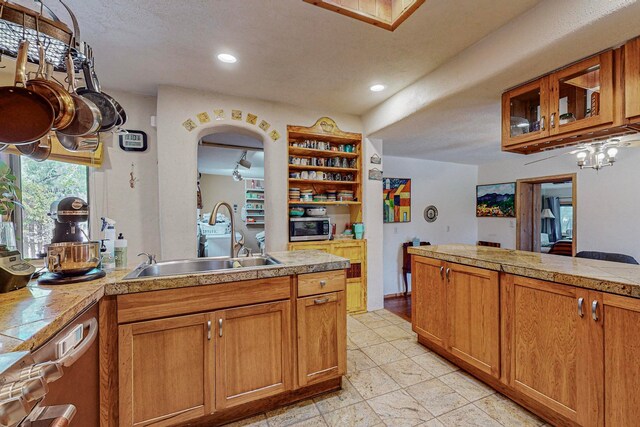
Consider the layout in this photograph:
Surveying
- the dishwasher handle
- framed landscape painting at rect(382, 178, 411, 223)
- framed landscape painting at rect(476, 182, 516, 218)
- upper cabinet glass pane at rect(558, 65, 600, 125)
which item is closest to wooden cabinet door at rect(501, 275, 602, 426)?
upper cabinet glass pane at rect(558, 65, 600, 125)

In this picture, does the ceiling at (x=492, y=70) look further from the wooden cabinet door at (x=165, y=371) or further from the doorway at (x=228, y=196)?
the doorway at (x=228, y=196)

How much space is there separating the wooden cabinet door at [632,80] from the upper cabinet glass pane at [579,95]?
147 mm

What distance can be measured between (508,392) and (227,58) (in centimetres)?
329

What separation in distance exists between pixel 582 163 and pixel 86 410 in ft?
15.4

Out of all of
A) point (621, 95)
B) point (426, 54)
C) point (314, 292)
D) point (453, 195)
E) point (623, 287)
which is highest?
point (426, 54)

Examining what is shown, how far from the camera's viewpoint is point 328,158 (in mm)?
3678

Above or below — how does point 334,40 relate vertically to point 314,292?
above

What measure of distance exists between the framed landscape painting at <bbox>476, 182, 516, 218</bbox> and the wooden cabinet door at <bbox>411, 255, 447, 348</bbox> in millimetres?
3566

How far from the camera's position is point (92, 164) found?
2.69 m

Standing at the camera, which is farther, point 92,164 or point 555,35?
point 92,164

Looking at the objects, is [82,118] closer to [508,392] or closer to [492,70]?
[492,70]

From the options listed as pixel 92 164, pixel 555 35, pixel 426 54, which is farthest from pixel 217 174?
pixel 555 35

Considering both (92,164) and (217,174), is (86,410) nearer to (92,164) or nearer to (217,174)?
(92,164)

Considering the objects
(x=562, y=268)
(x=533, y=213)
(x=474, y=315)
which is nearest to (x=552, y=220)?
(x=533, y=213)
